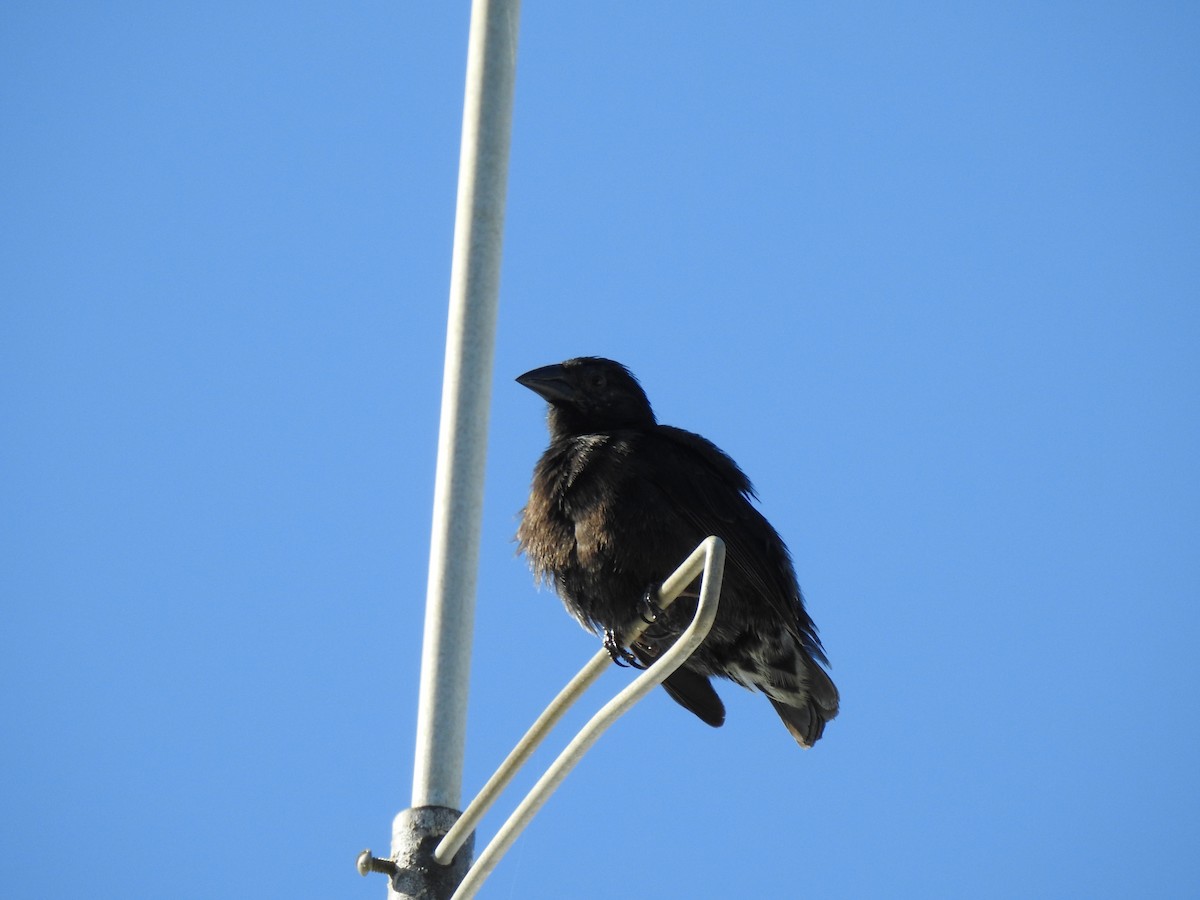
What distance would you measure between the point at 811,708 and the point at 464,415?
2113mm

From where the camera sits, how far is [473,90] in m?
3.69

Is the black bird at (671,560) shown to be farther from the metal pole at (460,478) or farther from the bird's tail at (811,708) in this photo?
the metal pole at (460,478)

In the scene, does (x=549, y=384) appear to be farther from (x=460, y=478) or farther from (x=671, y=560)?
(x=460, y=478)

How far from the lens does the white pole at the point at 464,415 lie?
2941 millimetres

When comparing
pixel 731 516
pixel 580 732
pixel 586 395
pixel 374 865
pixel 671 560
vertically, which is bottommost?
pixel 374 865

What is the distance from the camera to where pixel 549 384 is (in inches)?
215

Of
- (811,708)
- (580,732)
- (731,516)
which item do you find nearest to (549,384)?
(731,516)

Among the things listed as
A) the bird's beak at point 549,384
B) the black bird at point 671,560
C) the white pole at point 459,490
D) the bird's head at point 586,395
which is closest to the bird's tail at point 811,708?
the black bird at point 671,560

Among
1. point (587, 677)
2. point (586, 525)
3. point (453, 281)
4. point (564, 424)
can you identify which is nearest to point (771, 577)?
point (586, 525)

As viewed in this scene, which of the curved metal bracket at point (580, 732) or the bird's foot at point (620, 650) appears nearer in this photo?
the curved metal bracket at point (580, 732)

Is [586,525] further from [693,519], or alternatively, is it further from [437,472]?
[437,472]

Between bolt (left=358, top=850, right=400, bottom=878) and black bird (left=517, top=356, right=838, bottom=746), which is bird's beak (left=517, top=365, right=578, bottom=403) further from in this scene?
bolt (left=358, top=850, right=400, bottom=878)

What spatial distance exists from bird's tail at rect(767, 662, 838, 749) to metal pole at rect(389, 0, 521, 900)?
1911 mm

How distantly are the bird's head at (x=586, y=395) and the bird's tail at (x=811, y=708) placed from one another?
51.6 inches
